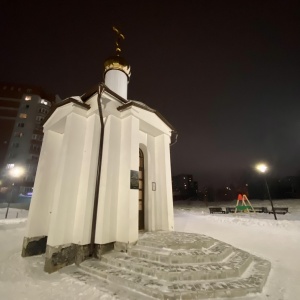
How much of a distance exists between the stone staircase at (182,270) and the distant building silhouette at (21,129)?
43679mm

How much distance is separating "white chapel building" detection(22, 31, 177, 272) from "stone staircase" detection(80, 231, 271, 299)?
666 mm

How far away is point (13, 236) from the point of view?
9180 millimetres

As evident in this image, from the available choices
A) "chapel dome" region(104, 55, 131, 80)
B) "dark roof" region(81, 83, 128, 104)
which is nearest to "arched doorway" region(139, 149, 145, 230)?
"dark roof" region(81, 83, 128, 104)

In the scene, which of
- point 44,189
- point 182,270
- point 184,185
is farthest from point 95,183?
point 184,185

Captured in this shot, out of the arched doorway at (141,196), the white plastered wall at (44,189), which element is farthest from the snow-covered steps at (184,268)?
the white plastered wall at (44,189)

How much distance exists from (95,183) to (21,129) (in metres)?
50.6

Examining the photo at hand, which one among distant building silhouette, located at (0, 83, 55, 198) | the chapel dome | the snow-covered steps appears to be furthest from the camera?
distant building silhouette, located at (0, 83, 55, 198)

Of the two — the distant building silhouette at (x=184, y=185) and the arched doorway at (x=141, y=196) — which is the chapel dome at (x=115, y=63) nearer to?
the arched doorway at (x=141, y=196)

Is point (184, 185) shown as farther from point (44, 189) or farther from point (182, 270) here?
point (182, 270)

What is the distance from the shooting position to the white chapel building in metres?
5.48

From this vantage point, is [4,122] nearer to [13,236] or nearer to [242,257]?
[13,236]

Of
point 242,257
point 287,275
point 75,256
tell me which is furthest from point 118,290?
point 287,275

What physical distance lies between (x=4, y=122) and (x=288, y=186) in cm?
8629

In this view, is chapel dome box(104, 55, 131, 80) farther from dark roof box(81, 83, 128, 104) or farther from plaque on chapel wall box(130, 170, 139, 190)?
plaque on chapel wall box(130, 170, 139, 190)
